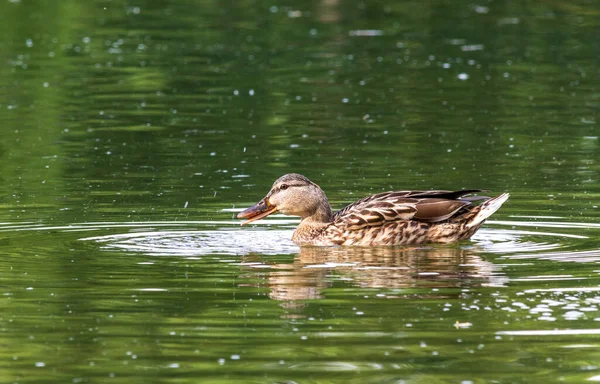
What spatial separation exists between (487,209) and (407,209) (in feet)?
2.37

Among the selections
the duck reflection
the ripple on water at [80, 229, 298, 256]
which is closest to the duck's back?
the duck reflection

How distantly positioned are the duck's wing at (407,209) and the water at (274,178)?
315mm

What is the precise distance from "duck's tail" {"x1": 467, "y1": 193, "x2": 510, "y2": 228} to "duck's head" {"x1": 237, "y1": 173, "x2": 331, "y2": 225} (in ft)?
4.87

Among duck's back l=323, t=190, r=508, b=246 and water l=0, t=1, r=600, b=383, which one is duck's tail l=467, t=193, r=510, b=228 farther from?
water l=0, t=1, r=600, b=383

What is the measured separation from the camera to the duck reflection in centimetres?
1080

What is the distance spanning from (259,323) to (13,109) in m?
13.4

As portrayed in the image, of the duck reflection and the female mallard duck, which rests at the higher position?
the female mallard duck

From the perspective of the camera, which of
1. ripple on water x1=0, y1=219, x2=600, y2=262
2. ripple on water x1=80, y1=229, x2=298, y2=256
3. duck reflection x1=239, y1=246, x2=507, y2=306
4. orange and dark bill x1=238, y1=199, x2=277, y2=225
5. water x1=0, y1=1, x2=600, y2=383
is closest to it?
water x1=0, y1=1, x2=600, y2=383

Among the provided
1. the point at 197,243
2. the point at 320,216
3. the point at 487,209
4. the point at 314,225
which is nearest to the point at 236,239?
the point at 197,243

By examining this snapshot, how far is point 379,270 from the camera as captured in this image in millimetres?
11516

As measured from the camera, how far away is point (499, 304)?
33.0 ft

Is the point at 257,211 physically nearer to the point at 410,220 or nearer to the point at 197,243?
the point at 197,243

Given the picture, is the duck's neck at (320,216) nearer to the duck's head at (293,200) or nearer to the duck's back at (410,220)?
the duck's head at (293,200)

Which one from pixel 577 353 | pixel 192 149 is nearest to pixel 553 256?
pixel 577 353
